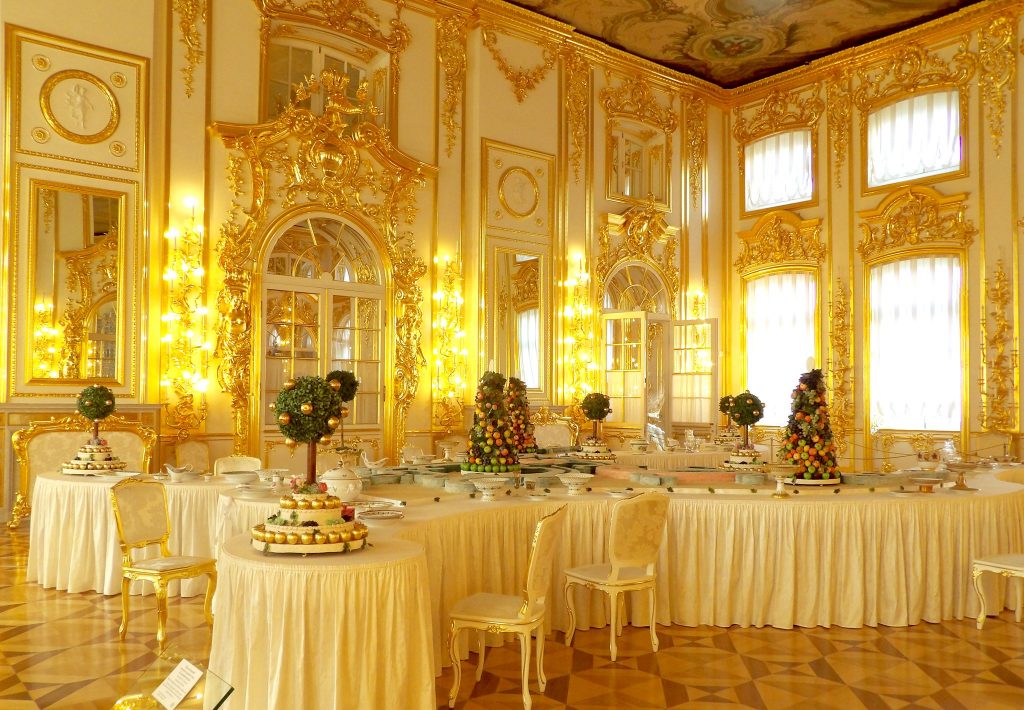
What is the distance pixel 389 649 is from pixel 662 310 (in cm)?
1033

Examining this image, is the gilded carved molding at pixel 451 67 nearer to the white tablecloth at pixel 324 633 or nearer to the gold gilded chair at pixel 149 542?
the gold gilded chair at pixel 149 542

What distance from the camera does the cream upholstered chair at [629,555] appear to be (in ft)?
15.0

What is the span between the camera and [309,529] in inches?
132

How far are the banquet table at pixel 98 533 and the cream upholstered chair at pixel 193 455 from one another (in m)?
2.57

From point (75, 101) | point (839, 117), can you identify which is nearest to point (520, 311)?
point (839, 117)

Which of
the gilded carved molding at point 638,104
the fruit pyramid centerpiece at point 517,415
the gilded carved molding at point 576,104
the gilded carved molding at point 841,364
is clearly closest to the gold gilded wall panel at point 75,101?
the fruit pyramid centerpiece at point 517,415

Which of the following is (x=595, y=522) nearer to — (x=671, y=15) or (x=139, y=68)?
(x=139, y=68)

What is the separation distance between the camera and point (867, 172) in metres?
12.1

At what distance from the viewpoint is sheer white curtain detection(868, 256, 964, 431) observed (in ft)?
36.2

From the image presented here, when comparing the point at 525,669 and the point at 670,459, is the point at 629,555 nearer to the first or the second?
the point at 525,669

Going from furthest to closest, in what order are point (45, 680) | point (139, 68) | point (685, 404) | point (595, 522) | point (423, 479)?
point (685, 404) → point (139, 68) → point (423, 479) → point (595, 522) → point (45, 680)

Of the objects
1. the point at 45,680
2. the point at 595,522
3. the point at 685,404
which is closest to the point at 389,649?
the point at 45,680

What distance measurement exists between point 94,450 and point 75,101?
12.6ft

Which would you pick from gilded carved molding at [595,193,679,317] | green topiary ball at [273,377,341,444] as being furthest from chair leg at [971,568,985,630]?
gilded carved molding at [595,193,679,317]
